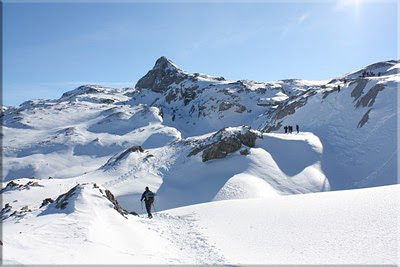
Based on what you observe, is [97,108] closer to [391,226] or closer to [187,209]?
[187,209]

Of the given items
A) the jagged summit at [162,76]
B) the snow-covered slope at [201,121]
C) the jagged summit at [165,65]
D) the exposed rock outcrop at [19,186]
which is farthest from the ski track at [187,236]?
the jagged summit at [165,65]

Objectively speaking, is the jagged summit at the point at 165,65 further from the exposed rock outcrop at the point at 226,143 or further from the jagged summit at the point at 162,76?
the exposed rock outcrop at the point at 226,143

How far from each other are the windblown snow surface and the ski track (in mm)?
76

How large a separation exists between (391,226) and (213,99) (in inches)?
3675

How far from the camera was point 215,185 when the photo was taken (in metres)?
31.6

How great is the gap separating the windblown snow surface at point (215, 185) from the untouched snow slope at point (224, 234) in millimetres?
60

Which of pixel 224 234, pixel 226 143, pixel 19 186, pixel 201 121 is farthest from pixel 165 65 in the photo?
pixel 224 234

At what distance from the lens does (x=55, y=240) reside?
10.9 meters

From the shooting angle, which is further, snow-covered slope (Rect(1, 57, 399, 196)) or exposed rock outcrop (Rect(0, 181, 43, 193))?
snow-covered slope (Rect(1, 57, 399, 196))

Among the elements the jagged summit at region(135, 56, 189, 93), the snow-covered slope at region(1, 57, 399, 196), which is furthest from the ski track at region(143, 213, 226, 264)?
the jagged summit at region(135, 56, 189, 93)

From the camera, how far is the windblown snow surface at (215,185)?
1073 cm

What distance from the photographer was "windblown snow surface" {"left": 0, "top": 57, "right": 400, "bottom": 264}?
423 inches

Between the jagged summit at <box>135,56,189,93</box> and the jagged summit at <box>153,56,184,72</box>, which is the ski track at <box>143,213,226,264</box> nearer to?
the jagged summit at <box>135,56,189,93</box>

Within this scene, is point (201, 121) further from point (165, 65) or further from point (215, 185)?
point (215, 185)
